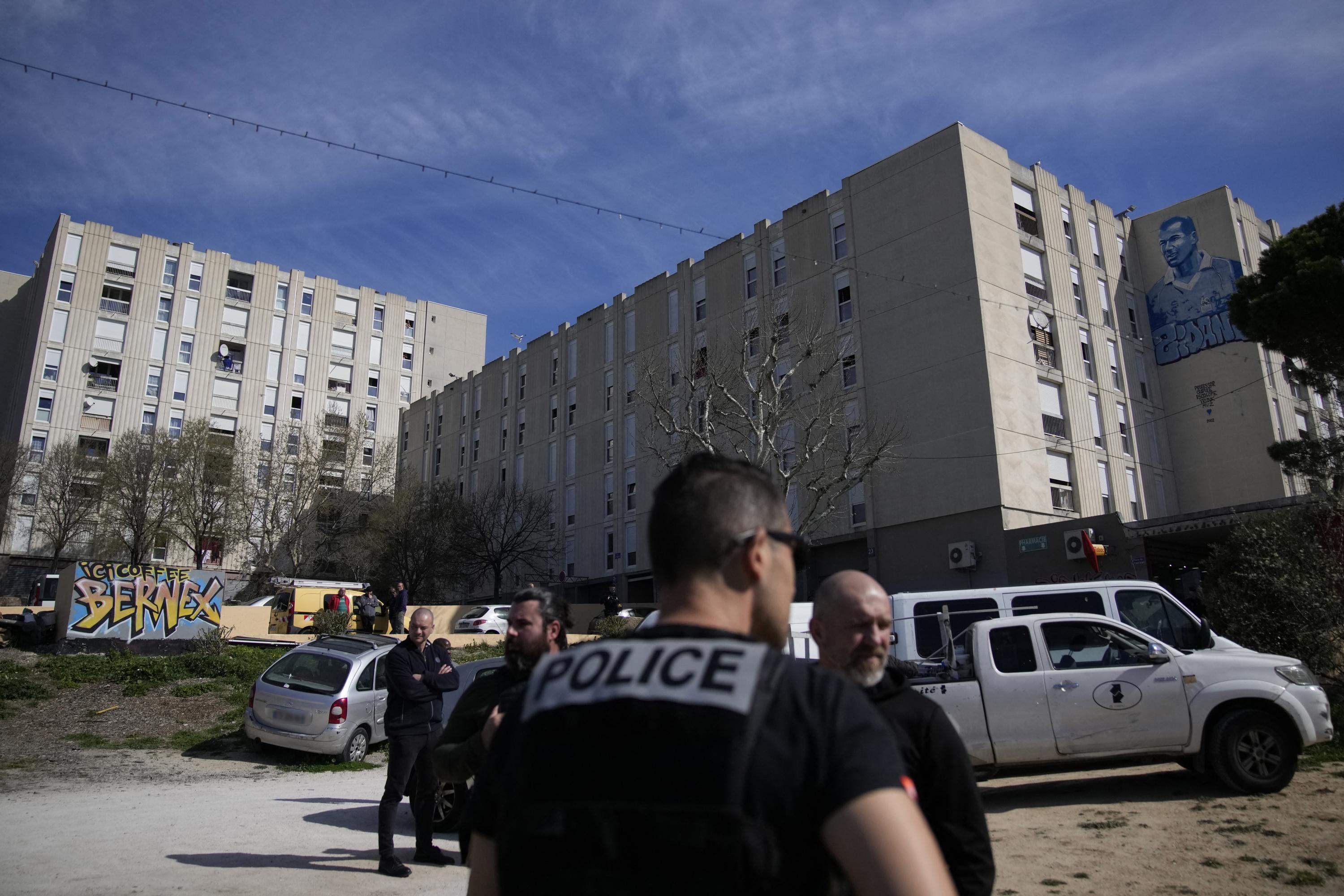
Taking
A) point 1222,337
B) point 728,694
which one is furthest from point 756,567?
point 1222,337

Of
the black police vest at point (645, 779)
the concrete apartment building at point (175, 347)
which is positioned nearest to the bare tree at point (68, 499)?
the concrete apartment building at point (175, 347)

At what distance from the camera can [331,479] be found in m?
48.5

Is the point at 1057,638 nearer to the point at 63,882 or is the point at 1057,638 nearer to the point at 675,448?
the point at 63,882

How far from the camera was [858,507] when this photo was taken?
3306 cm

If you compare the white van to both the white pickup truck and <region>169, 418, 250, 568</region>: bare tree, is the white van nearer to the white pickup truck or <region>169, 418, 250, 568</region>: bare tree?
the white pickup truck

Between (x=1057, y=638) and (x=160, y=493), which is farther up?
(x=160, y=493)

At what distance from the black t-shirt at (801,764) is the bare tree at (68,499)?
5256 centimetres

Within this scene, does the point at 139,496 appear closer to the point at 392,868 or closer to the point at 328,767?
the point at 328,767

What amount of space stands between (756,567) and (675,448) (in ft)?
101

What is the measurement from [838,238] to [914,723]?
34323 millimetres

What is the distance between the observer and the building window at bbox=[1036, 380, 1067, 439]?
31.8 m

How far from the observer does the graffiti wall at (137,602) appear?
70.0ft

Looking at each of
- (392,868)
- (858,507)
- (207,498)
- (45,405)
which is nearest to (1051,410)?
(858,507)

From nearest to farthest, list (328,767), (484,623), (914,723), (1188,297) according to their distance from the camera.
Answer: (914,723)
(328,767)
(484,623)
(1188,297)
